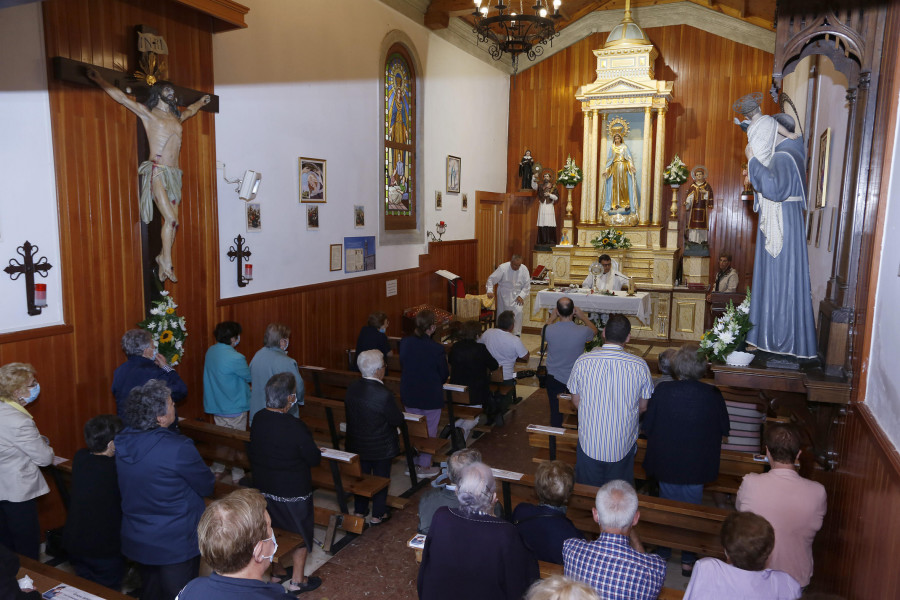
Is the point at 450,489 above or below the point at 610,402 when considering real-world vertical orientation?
below

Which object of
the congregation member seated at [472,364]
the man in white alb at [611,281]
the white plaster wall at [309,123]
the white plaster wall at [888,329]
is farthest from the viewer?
the man in white alb at [611,281]

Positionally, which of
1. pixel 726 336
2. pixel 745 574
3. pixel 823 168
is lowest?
pixel 745 574

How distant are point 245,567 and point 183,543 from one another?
1.37 meters

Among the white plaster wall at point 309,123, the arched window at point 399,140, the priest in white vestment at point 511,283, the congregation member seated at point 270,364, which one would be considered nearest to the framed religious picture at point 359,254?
the white plaster wall at point 309,123

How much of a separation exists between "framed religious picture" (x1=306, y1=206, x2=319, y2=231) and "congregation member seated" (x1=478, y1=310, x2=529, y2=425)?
8.70 feet

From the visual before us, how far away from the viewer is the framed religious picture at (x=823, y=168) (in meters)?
4.98

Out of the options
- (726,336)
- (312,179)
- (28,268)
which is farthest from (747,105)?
(312,179)

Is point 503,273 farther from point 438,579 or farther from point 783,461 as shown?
point 438,579

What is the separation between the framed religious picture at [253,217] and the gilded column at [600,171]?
7823 millimetres

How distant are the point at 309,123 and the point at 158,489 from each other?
5839mm

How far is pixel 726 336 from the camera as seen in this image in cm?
409

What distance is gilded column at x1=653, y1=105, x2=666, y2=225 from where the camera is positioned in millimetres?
12469

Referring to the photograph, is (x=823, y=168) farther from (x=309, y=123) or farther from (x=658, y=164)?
(x=658, y=164)

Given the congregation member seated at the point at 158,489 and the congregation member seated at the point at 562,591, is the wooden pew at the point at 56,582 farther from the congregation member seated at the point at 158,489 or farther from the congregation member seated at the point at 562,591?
the congregation member seated at the point at 562,591
